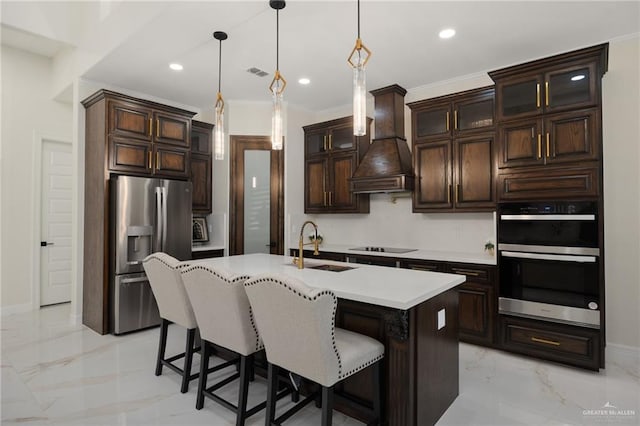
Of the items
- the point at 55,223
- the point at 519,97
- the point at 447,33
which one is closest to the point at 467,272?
the point at 519,97

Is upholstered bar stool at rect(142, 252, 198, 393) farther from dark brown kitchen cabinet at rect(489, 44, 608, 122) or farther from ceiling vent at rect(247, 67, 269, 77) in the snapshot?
dark brown kitchen cabinet at rect(489, 44, 608, 122)

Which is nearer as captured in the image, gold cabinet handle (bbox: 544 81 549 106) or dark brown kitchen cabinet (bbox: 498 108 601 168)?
dark brown kitchen cabinet (bbox: 498 108 601 168)

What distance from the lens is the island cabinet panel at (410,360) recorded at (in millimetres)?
1981

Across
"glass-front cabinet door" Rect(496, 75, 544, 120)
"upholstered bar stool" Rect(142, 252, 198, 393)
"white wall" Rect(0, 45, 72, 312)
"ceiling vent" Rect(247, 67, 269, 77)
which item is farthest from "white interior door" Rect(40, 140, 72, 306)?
"glass-front cabinet door" Rect(496, 75, 544, 120)

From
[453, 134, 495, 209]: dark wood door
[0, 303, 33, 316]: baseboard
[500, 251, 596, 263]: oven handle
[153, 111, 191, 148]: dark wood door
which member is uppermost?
[153, 111, 191, 148]: dark wood door

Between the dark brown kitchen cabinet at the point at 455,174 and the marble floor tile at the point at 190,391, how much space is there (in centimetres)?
153

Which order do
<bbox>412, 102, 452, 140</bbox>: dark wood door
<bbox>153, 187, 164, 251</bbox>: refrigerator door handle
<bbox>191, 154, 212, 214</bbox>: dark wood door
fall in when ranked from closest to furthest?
<bbox>412, 102, 452, 140</bbox>: dark wood door, <bbox>153, 187, 164, 251</bbox>: refrigerator door handle, <bbox>191, 154, 212, 214</bbox>: dark wood door

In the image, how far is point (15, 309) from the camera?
4715 mm

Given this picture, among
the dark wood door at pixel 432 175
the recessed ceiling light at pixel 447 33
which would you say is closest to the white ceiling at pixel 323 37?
the recessed ceiling light at pixel 447 33

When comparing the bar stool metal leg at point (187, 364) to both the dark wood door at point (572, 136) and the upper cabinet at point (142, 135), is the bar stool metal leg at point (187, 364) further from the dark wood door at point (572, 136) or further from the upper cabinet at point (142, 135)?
the dark wood door at point (572, 136)

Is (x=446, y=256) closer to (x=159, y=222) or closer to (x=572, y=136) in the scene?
(x=572, y=136)

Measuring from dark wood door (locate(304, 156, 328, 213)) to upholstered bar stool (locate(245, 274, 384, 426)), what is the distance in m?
3.40

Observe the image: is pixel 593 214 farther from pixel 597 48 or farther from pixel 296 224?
pixel 296 224

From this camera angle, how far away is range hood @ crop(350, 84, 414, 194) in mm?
4238
